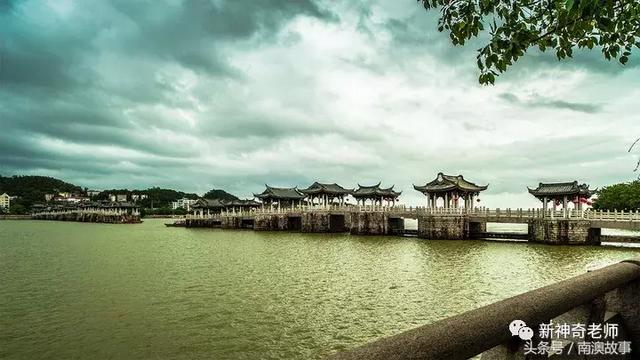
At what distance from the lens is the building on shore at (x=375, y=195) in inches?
2149

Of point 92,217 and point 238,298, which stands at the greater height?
point 92,217

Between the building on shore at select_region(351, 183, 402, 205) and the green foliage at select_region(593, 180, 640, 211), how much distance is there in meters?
29.8

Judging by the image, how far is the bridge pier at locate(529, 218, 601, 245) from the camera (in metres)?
34.8

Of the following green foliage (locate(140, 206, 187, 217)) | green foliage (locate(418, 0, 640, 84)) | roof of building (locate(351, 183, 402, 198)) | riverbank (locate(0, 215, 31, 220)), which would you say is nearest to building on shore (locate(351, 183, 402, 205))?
roof of building (locate(351, 183, 402, 198))

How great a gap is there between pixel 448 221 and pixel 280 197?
3134 centimetres

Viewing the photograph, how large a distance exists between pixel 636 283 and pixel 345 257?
24.5 meters

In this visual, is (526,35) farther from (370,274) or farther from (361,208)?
(361,208)

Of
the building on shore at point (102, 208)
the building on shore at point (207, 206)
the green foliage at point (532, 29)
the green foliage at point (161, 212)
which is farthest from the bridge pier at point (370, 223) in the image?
the green foliage at point (161, 212)

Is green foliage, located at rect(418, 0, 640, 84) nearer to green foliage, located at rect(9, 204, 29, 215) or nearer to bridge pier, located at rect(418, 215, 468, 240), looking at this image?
bridge pier, located at rect(418, 215, 468, 240)

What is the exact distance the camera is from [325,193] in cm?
6128

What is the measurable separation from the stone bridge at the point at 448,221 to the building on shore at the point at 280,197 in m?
5.34

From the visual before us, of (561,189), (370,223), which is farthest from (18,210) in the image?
(561,189)

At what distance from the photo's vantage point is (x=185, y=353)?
388 inches

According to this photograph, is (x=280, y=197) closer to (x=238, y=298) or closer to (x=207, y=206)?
(x=207, y=206)
